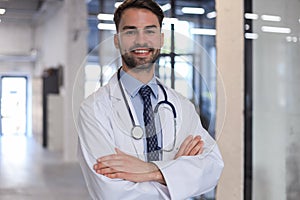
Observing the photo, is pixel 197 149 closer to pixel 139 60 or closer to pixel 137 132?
pixel 137 132

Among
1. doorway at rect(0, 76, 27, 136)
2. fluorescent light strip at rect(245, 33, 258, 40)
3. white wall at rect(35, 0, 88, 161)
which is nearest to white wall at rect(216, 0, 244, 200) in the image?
fluorescent light strip at rect(245, 33, 258, 40)

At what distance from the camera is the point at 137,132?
4.42ft

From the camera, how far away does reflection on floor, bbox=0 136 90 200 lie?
16.4ft

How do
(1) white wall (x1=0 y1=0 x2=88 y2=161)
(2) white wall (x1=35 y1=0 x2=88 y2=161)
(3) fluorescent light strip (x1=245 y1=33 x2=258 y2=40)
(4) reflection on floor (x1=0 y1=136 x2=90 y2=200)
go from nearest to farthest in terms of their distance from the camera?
1. (3) fluorescent light strip (x1=245 y1=33 x2=258 y2=40)
2. (4) reflection on floor (x1=0 y1=136 x2=90 y2=200)
3. (1) white wall (x1=0 y1=0 x2=88 y2=161)
4. (2) white wall (x1=35 y1=0 x2=88 y2=161)

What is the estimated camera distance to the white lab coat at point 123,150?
1.33 metres

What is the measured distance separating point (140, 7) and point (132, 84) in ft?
0.79

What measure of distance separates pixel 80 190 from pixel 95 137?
415 cm

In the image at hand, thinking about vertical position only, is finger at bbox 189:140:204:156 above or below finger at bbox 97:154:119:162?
above

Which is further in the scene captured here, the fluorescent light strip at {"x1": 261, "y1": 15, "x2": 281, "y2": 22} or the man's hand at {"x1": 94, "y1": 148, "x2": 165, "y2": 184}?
the fluorescent light strip at {"x1": 261, "y1": 15, "x2": 281, "y2": 22}

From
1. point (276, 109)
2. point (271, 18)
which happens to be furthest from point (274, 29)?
point (276, 109)

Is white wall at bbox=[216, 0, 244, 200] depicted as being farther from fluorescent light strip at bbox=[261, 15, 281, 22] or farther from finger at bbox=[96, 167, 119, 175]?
finger at bbox=[96, 167, 119, 175]

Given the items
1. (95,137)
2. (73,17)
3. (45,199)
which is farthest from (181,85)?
(73,17)

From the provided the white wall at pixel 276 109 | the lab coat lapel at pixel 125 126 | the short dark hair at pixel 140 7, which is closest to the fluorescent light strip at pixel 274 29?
the white wall at pixel 276 109

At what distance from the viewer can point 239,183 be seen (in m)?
2.92
